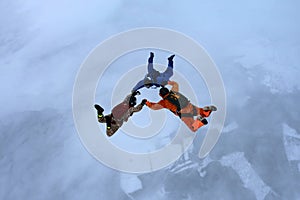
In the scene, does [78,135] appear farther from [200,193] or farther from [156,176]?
[200,193]

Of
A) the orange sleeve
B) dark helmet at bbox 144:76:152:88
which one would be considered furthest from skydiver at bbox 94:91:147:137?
dark helmet at bbox 144:76:152:88

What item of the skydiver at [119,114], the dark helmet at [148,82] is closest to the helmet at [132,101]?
the skydiver at [119,114]

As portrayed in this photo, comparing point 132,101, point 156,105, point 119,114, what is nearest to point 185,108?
point 156,105

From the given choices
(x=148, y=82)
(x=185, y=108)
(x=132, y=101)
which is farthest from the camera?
(x=148, y=82)

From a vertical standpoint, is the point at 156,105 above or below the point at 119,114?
below

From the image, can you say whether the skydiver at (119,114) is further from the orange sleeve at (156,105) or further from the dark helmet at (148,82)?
the dark helmet at (148,82)

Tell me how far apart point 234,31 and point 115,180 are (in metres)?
2.78

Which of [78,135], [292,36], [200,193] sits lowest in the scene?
[200,193]

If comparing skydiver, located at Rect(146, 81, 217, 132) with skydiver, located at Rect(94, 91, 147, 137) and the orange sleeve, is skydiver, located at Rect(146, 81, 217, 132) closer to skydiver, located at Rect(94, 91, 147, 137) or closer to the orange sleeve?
the orange sleeve

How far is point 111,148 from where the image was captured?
146 inches

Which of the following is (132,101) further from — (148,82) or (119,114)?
(148,82)

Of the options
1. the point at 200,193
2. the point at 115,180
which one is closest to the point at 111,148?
the point at 115,180

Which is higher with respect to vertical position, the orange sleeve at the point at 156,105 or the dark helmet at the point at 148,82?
the dark helmet at the point at 148,82

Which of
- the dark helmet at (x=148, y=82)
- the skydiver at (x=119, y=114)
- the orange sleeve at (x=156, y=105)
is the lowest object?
the orange sleeve at (x=156, y=105)
